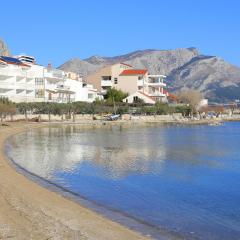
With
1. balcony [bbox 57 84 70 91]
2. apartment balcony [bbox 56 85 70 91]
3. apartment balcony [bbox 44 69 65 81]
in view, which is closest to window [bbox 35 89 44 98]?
apartment balcony [bbox 44 69 65 81]

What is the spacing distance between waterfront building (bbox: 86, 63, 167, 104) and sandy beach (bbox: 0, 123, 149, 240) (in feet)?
347

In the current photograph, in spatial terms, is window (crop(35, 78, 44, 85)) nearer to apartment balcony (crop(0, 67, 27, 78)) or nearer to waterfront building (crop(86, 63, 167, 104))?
apartment balcony (crop(0, 67, 27, 78))

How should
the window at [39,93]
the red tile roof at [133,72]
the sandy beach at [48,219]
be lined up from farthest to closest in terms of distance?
the red tile roof at [133,72], the window at [39,93], the sandy beach at [48,219]

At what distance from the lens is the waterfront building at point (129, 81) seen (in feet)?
417

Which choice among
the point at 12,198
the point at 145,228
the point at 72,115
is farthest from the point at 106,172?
the point at 72,115

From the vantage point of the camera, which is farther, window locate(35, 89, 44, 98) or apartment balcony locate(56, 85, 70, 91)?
apartment balcony locate(56, 85, 70, 91)

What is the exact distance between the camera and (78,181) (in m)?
24.5

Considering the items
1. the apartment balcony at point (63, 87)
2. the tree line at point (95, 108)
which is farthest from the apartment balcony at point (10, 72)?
the apartment balcony at point (63, 87)

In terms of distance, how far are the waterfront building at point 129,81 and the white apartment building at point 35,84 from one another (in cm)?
1275

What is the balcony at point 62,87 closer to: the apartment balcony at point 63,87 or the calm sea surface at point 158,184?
the apartment balcony at point 63,87

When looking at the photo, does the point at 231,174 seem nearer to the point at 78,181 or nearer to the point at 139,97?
the point at 78,181

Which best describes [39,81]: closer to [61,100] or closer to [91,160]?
[61,100]

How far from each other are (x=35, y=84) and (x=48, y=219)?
9170 centimetres

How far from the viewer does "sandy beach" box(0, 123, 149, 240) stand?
1260 cm
